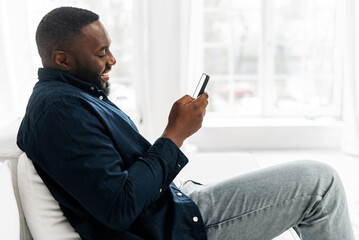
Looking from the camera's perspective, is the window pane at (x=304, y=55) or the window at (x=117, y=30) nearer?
the window at (x=117, y=30)

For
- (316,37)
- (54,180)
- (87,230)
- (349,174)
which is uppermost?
(316,37)

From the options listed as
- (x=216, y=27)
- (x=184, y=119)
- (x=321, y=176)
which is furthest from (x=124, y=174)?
(x=216, y=27)

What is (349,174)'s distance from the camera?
9.19 feet

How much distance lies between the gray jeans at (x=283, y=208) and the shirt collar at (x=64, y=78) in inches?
18.3

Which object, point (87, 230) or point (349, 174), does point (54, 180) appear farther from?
point (349, 174)

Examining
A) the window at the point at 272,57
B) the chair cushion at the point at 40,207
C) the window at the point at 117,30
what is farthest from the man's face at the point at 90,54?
the window at the point at 272,57

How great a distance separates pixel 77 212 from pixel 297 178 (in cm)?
60

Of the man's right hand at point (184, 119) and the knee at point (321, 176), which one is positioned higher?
the man's right hand at point (184, 119)

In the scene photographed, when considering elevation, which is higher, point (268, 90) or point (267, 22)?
point (267, 22)

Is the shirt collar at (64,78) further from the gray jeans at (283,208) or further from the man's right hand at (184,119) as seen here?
the gray jeans at (283,208)

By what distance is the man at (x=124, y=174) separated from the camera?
918mm

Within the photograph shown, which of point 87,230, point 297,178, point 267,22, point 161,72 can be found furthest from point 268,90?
point 87,230

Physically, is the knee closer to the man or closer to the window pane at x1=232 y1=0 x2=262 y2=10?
the man

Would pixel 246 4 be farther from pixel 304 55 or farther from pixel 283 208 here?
Answer: pixel 283 208
